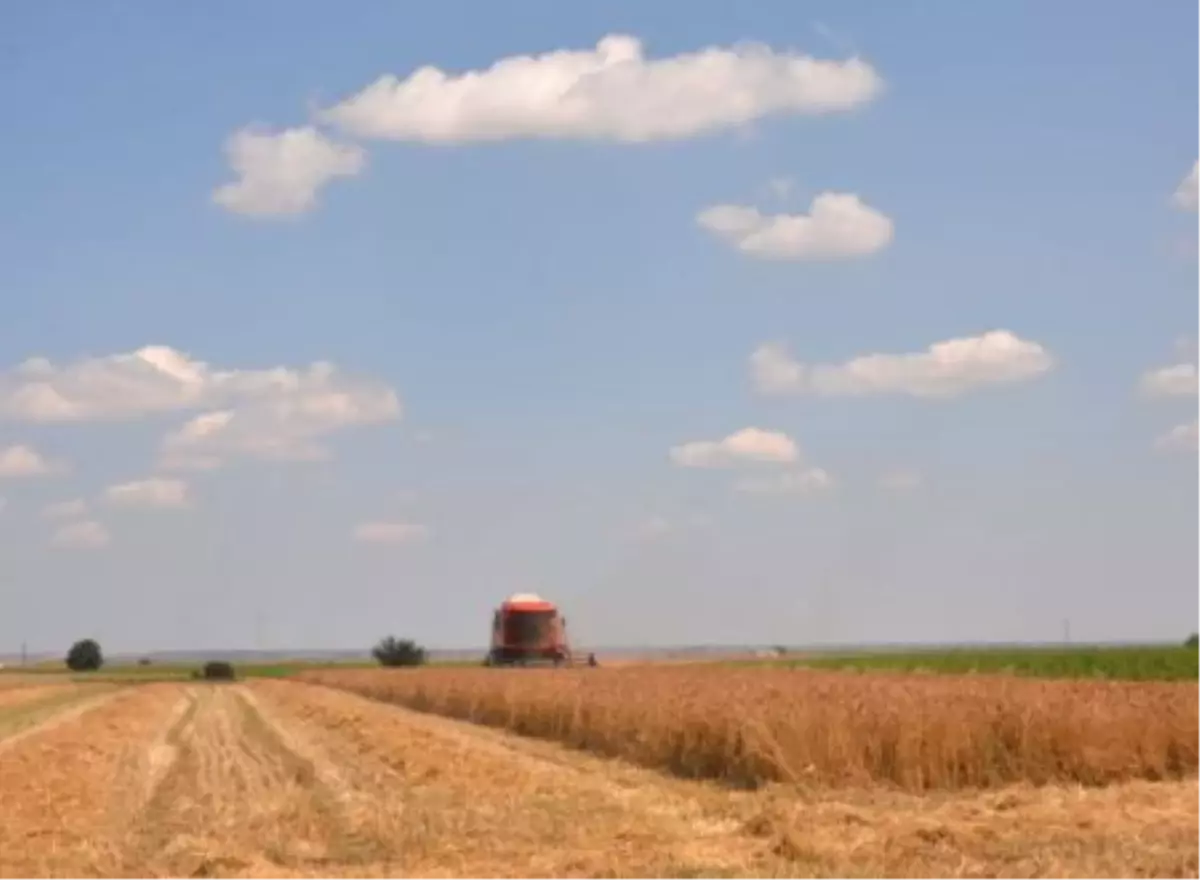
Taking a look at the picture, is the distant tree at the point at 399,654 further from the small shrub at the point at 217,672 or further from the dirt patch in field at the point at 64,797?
the dirt patch in field at the point at 64,797

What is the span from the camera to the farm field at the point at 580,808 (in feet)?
51.2

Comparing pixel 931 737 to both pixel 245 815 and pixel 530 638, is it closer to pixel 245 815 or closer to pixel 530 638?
pixel 245 815

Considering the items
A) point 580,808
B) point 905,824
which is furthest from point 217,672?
point 905,824

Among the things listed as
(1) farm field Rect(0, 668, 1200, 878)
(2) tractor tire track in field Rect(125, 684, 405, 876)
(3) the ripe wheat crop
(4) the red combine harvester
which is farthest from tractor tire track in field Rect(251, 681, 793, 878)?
(4) the red combine harvester

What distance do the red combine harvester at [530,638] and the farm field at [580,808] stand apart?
30900 mm

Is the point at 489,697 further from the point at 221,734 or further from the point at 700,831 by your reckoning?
the point at 700,831

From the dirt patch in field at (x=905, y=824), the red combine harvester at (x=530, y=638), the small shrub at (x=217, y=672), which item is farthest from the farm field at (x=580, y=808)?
the small shrub at (x=217, y=672)

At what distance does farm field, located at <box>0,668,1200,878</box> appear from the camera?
15.6 m

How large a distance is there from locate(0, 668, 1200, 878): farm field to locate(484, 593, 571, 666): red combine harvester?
30.9 m

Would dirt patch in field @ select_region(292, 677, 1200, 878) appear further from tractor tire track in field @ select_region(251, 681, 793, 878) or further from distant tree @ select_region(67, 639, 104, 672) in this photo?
distant tree @ select_region(67, 639, 104, 672)

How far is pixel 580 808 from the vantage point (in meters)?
20.4

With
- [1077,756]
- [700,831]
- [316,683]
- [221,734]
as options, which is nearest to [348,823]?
[700,831]

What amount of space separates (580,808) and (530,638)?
46916 millimetres

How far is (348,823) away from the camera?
63.5 feet
